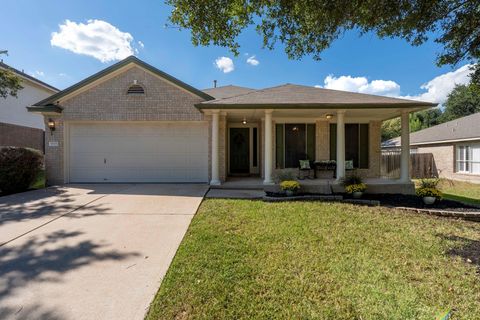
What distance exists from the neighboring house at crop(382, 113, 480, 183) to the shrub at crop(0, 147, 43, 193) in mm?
18548

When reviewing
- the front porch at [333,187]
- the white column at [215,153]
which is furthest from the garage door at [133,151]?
the front porch at [333,187]

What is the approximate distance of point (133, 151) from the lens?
10.0 meters

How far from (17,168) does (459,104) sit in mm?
50737

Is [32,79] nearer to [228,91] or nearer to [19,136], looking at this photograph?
[19,136]

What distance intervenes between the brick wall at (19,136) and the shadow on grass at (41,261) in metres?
14.2

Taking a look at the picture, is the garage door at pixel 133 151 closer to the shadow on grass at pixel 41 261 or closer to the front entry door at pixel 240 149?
the front entry door at pixel 240 149

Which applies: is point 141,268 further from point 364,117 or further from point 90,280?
point 364,117

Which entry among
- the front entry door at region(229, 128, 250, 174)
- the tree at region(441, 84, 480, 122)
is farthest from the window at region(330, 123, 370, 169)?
the tree at region(441, 84, 480, 122)

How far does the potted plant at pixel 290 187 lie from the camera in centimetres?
788

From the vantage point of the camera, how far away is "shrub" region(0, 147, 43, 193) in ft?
26.5

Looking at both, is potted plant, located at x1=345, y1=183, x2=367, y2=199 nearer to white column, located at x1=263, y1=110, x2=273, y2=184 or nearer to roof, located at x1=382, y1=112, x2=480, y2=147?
white column, located at x1=263, y1=110, x2=273, y2=184

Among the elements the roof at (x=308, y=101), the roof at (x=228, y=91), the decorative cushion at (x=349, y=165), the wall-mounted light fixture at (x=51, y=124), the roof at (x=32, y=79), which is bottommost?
the decorative cushion at (x=349, y=165)

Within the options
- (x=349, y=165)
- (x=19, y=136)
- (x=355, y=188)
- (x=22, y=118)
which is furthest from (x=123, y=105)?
(x=22, y=118)

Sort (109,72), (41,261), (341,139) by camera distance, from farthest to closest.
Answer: (109,72) < (341,139) < (41,261)
